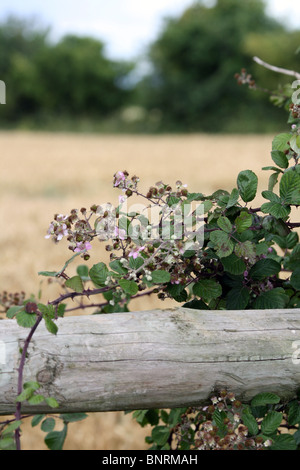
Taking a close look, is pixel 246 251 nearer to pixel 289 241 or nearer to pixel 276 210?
pixel 276 210

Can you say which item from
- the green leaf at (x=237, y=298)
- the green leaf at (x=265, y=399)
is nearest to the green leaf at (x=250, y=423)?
the green leaf at (x=265, y=399)

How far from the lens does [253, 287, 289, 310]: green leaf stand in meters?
1.31

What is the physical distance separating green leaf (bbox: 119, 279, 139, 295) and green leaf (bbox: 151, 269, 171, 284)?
1.8 inches

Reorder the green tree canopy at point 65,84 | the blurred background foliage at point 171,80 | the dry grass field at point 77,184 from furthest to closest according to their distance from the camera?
the green tree canopy at point 65,84 → the blurred background foliage at point 171,80 → the dry grass field at point 77,184

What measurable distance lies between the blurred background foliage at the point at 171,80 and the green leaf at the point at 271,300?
25477mm

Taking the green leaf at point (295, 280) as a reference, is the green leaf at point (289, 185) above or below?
above

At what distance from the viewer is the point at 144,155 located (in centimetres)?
1691

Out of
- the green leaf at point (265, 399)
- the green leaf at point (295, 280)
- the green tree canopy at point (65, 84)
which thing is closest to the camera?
the green leaf at point (265, 399)

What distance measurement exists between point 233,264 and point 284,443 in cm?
44

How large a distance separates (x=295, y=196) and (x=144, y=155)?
52.1 feet

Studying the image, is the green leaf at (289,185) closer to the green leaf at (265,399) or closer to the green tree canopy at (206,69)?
the green leaf at (265,399)

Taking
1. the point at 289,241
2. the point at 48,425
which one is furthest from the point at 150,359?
the point at 289,241

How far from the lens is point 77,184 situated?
12430mm

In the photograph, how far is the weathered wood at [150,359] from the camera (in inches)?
42.5
